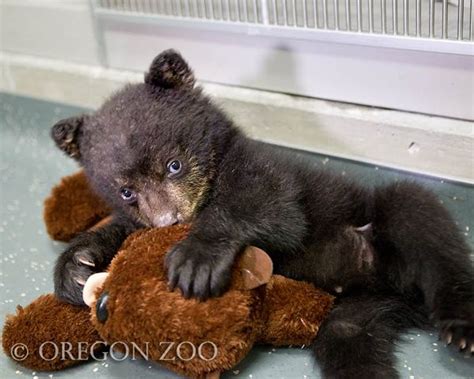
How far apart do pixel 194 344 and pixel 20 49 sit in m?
2.32

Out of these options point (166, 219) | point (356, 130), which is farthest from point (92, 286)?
point (356, 130)

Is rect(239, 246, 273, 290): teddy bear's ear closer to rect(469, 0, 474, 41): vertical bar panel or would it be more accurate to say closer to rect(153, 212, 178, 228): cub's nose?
rect(153, 212, 178, 228): cub's nose

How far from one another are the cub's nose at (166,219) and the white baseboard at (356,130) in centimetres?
74

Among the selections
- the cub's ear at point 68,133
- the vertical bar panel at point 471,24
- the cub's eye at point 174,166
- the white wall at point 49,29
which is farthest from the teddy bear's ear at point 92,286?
the white wall at point 49,29

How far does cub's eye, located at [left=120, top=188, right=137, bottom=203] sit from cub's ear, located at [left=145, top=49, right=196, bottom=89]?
326mm

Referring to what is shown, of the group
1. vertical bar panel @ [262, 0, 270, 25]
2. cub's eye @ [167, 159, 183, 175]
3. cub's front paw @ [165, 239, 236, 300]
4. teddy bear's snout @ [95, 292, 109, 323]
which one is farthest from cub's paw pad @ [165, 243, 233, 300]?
vertical bar panel @ [262, 0, 270, 25]

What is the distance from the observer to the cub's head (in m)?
1.85

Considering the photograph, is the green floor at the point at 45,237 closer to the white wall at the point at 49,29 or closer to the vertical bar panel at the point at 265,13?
the white wall at the point at 49,29

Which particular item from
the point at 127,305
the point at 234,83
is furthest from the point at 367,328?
the point at 234,83

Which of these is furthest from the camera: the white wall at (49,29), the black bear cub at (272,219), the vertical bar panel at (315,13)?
the white wall at (49,29)

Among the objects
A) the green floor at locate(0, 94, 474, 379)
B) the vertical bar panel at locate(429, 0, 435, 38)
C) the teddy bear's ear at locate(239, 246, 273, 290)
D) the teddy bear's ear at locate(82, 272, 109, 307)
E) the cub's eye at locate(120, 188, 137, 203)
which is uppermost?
the vertical bar panel at locate(429, 0, 435, 38)

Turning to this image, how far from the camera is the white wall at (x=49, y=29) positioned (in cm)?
308

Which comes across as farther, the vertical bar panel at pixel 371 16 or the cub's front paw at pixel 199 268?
the vertical bar panel at pixel 371 16

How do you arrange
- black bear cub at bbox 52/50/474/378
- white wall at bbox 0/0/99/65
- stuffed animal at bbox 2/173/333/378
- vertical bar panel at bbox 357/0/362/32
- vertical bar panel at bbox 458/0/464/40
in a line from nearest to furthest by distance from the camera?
stuffed animal at bbox 2/173/333/378, black bear cub at bbox 52/50/474/378, vertical bar panel at bbox 458/0/464/40, vertical bar panel at bbox 357/0/362/32, white wall at bbox 0/0/99/65
